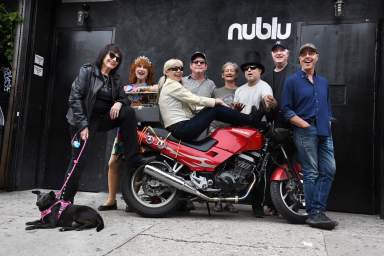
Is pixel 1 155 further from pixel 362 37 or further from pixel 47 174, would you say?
pixel 362 37

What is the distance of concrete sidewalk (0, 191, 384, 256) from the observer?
10.5 feet

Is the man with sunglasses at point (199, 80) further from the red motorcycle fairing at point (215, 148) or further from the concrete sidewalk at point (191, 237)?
the concrete sidewalk at point (191, 237)

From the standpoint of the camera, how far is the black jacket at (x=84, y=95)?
13.3 ft

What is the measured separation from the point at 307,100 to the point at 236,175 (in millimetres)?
1133

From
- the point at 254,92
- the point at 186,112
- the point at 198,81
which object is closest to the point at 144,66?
the point at 198,81

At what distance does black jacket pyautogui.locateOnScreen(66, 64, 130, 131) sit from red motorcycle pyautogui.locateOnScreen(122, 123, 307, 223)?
72 cm

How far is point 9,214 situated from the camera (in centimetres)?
445

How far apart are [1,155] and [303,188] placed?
178 inches

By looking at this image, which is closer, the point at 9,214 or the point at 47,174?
the point at 9,214

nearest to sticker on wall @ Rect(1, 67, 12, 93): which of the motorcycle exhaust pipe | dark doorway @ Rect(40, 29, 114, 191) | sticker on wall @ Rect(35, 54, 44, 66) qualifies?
sticker on wall @ Rect(35, 54, 44, 66)

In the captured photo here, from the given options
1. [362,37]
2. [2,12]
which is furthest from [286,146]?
[2,12]

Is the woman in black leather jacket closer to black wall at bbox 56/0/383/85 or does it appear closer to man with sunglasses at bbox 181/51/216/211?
man with sunglasses at bbox 181/51/216/211

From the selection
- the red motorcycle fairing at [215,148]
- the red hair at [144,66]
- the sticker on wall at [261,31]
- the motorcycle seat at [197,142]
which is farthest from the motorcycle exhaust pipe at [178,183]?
the sticker on wall at [261,31]

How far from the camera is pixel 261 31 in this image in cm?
580
